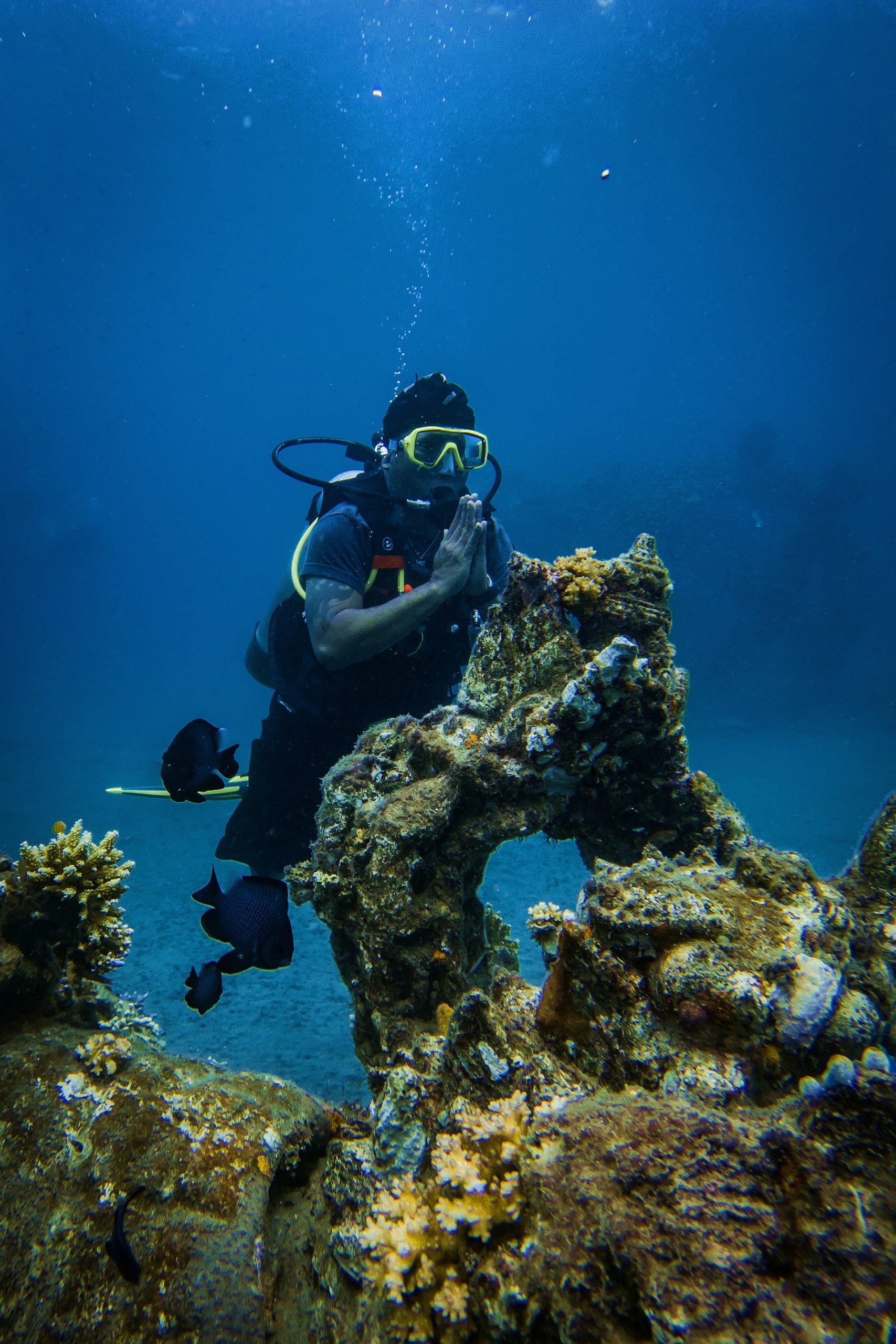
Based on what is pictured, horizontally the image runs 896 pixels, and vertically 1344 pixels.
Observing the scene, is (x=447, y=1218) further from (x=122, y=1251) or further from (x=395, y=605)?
(x=395, y=605)

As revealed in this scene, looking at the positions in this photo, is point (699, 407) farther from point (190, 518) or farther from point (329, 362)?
point (190, 518)

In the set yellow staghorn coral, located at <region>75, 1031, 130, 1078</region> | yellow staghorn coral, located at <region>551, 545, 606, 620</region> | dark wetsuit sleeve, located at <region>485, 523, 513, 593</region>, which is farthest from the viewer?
dark wetsuit sleeve, located at <region>485, 523, 513, 593</region>

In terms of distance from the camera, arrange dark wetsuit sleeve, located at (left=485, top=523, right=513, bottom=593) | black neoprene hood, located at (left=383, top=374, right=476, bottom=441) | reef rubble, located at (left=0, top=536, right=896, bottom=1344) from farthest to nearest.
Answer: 1. black neoprene hood, located at (left=383, top=374, right=476, bottom=441)
2. dark wetsuit sleeve, located at (left=485, top=523, right=513, bottom=593)
3. reef rubble, located at (left=0, top=536, right=896, bottom=1344)

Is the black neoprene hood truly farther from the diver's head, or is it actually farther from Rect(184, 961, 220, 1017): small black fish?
Rect(184, 961, 220, 1017): small black fish

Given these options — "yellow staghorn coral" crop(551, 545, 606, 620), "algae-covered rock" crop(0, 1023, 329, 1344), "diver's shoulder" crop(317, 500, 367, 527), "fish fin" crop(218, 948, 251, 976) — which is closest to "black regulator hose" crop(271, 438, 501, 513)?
"diver's shoulder" crop(317, 500, 367, 527)

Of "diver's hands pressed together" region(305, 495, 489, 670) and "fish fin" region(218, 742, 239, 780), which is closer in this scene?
"fish fin" region(218, 742, 239, 780)

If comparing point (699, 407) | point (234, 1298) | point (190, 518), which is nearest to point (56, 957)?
point (234, 1298)

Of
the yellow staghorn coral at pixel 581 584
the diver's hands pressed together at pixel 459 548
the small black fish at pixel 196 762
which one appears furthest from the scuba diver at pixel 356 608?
the small black fish at pixel 196 762

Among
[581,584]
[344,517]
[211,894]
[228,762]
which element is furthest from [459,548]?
[211,894]

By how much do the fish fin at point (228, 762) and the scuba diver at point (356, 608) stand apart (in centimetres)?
147

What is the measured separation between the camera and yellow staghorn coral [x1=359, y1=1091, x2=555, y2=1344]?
54.3 inches

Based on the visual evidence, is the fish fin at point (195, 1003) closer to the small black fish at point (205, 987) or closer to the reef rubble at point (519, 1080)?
the small black fish at point (205, 987)

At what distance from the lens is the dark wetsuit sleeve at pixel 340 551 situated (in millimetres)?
4062

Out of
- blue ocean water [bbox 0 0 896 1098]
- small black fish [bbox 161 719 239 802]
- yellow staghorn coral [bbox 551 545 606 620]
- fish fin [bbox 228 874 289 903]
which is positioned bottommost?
fish fin [bbox 228 874 289 903]
